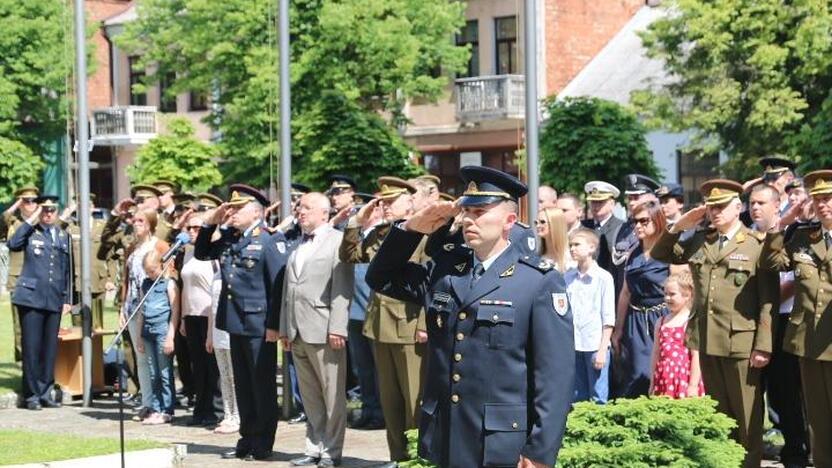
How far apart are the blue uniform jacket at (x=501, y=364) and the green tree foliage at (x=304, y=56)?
26922 millimetres

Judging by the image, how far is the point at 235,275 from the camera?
1217 centimetres

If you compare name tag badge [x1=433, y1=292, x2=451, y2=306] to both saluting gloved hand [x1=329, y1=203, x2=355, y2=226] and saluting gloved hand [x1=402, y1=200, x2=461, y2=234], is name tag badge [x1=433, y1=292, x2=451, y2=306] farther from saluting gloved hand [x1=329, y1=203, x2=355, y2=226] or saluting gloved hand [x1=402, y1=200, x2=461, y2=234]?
saluting gloved hand [x1=329, y1=203, x2=355, y2=226]

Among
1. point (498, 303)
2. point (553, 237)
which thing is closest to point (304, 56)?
point (553, 237)

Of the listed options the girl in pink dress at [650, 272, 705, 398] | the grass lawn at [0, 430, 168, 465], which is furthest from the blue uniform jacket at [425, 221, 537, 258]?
the grass lawn at [0, 430, 168, 465]

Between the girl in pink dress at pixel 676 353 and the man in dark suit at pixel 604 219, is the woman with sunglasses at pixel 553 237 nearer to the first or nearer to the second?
the girl in pink dress at pixel 676 353

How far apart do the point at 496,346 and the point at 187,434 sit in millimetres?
7457

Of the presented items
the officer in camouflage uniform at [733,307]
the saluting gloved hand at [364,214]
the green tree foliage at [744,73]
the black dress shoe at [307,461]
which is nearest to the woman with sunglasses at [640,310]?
the officer in camouflage uniform at [733,307]

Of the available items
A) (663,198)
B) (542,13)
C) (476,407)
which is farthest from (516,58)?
(476,407)

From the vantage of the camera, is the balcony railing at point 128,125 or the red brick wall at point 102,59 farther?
the red brick wall at point 102,59

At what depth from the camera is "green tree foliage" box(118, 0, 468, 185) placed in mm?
35594

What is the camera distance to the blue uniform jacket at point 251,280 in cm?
1200

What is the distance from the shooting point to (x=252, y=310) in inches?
473

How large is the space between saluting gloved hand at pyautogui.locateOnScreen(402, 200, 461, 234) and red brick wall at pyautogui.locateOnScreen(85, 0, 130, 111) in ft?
165

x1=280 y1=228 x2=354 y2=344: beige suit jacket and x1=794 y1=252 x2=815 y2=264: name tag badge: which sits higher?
x1=794 y1=252 x2=815 y2=264: name tag badge
